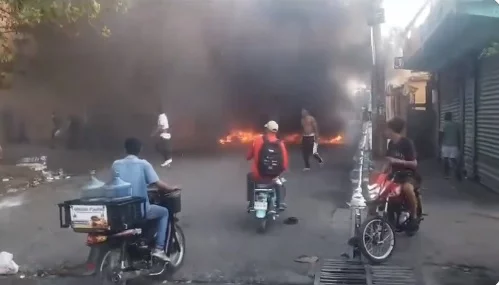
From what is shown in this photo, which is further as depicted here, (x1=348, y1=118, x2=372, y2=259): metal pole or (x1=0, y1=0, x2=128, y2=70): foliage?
(x1=0, y1=0, x2=128, y2=70): foliage

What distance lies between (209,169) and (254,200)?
0.39 m

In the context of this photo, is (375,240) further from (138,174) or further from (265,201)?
(138,174)

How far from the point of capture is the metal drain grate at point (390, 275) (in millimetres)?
3799

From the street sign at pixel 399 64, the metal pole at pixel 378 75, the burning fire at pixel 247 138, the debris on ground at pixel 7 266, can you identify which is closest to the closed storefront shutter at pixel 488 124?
the street sign at pixel 399 64

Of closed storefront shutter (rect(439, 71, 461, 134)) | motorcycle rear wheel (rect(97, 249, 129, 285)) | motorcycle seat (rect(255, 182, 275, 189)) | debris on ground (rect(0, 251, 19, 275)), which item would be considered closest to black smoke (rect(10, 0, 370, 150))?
motorcycle seat (rect(255, 182, 275, 189))

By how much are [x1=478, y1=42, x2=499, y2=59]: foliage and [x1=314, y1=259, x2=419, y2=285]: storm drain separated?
1.53 meters

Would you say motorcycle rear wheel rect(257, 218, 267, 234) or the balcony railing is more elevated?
the balcony railing

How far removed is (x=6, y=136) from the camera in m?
4.32

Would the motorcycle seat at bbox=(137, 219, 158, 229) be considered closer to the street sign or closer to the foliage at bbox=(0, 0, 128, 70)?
the foliage at bbox=(0, 0, 128, 70)

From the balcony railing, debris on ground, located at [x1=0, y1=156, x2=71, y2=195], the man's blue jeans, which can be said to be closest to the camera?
the balcony railing

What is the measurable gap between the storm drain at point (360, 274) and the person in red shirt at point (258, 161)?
1.77ft

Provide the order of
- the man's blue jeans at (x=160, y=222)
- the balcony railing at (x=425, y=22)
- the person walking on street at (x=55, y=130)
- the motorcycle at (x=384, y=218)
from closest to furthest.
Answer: the balcony railing at (x=425, y=22), the motorcycle at (x=384, y=218), the man's blue jeans at (x=160, y=222), the person walking on street at (x=55, y=130)

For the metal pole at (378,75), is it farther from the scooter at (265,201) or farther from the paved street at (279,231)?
the scooter at (265,201)

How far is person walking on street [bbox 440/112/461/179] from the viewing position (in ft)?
12.9
